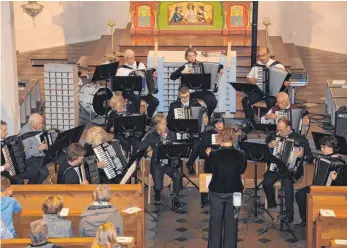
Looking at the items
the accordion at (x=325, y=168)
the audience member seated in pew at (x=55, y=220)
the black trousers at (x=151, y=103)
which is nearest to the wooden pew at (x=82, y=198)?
the audience member seated in pew at (x=55, y=220)

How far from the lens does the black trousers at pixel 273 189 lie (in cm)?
1305

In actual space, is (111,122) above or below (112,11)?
below

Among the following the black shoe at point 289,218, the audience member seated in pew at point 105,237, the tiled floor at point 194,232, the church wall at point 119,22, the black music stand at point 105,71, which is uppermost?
the church wall at point 119,22

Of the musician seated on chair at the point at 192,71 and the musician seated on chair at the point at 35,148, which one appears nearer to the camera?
the musician seated on chair at the point at 35,148

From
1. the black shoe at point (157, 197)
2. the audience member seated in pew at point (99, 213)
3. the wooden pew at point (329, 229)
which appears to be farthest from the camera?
the black shoe at point (157, 197)

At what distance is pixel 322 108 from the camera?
711 inches

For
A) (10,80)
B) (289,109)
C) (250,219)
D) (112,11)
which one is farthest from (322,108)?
(112,11)

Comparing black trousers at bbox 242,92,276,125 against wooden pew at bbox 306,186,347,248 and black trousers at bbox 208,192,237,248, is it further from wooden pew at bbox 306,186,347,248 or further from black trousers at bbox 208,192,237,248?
black trousers at bbox 208,192,237,248

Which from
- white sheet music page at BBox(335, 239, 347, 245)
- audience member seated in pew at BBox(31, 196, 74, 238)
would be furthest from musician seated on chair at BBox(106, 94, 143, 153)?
white sheet music page at BBox(335, 239, 347, 245)

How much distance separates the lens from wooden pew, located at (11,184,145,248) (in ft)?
39.1

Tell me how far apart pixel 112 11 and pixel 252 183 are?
11112 mm

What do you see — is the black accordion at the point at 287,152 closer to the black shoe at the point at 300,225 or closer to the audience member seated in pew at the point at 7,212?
the black shoe at the point at 300,225

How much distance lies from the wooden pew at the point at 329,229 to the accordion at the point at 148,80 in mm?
5468

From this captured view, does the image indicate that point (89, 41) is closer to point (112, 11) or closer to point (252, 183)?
point (112, 11)
